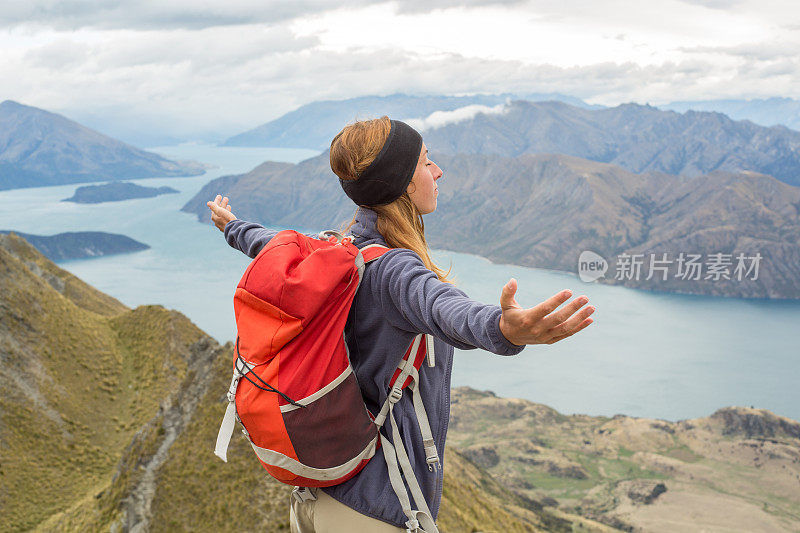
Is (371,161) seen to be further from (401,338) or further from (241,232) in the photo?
(241,232)

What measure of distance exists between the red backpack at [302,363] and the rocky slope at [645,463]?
10091 cm

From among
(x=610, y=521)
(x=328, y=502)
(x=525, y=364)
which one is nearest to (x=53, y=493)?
(x=328, y=502)

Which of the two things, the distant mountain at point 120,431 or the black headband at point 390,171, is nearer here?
the black headband at point 390,171

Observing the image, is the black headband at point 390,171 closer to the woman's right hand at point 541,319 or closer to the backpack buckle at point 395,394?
the backpack buckle at point 395,394

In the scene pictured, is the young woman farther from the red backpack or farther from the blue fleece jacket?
the red backpack

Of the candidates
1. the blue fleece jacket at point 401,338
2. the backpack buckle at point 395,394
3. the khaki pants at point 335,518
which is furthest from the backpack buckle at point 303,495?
the backpack buckle at point 395,394

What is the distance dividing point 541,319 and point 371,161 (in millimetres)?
1273

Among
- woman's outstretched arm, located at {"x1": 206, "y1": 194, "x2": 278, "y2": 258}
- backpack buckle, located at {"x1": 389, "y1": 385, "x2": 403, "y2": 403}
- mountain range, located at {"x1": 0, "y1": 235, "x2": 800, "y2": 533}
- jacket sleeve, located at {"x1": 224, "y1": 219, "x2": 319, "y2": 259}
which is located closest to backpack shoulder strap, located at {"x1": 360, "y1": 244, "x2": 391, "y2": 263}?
backpack buckle, located at {"x1": 389, "y1": 385, "x2": 403, "y2": 403}

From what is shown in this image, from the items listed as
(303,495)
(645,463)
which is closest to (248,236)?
(303,495)

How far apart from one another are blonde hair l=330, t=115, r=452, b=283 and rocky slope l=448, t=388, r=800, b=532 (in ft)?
331

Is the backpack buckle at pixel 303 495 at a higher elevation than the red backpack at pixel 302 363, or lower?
lower

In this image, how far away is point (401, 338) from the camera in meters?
2.59

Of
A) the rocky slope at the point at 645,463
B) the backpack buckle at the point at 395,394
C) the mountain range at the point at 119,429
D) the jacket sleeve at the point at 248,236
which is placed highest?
the jacket sleeve at the point at 248,236

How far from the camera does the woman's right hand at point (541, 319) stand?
1.82 metres
